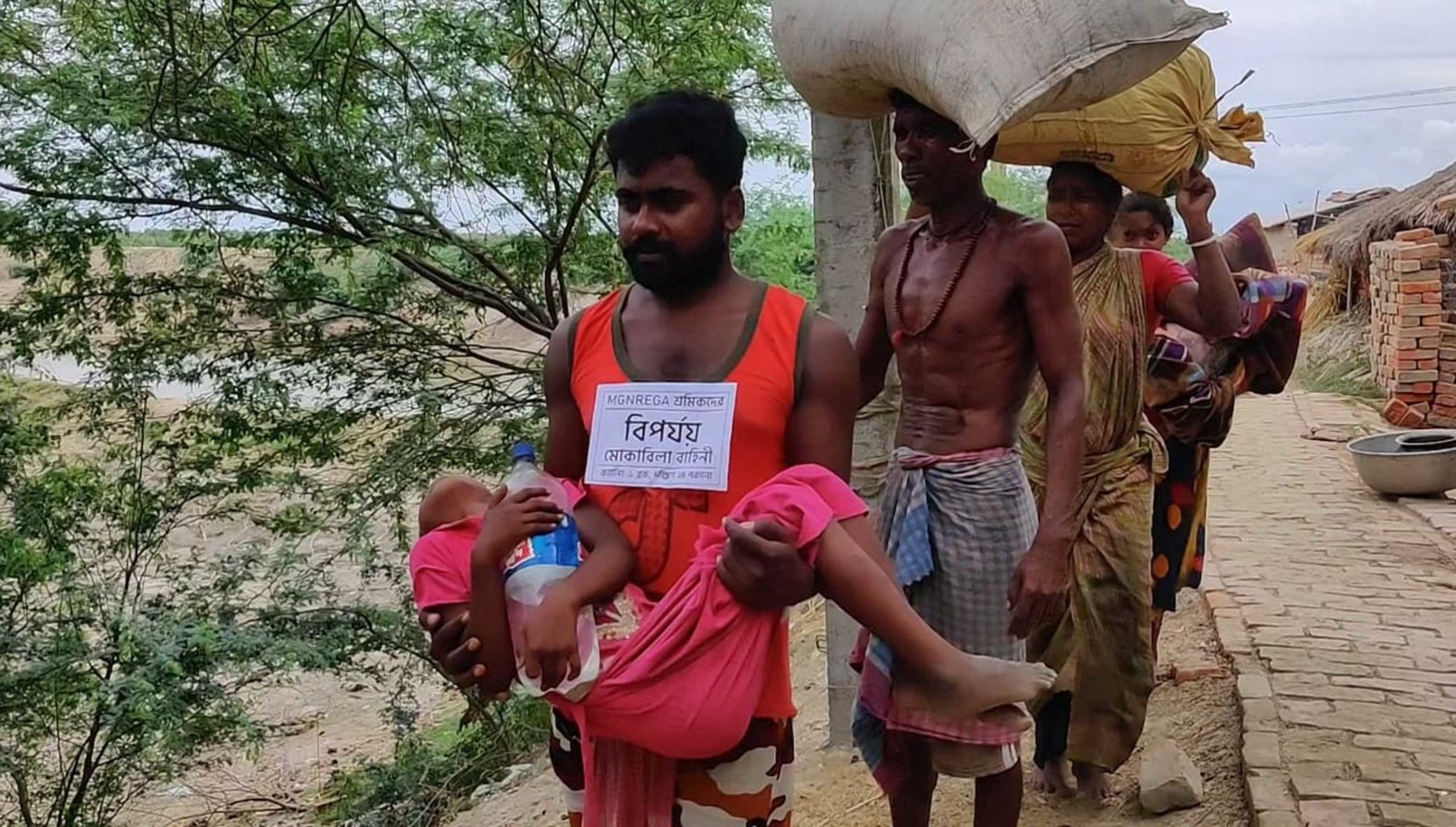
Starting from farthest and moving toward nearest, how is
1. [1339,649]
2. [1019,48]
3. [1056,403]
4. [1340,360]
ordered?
[1340,360]
[1339,649]
[1056,403]
[1019,48]

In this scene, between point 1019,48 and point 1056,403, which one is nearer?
point 1019,48

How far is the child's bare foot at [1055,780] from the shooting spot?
→ 135 inches

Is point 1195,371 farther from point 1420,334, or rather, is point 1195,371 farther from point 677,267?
point 1420,334

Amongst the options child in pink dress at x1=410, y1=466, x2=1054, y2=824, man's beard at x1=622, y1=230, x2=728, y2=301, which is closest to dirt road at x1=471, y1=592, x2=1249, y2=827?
child in pink dress at x1=410, y1=466, x2=1054, y2=824

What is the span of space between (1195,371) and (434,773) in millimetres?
4587

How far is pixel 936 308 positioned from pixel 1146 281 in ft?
3.32

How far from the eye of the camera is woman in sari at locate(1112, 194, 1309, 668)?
3.56 meters

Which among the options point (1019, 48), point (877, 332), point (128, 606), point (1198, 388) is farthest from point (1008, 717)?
point (128, 606)

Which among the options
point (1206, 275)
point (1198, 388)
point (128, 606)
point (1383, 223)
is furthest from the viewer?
point (1383, 223)

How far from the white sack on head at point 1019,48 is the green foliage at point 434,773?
4.53 metres

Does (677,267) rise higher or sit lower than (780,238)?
lower

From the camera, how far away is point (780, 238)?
720cm

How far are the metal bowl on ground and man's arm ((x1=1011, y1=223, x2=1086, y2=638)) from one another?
6635mm

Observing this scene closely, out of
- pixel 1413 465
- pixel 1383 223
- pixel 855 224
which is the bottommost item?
pixel 1413 465
